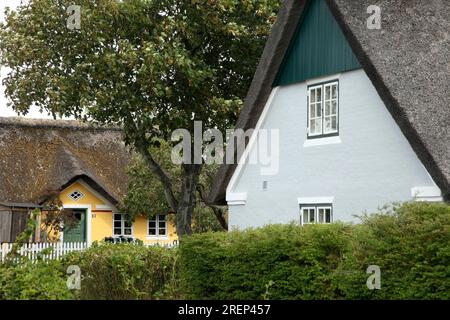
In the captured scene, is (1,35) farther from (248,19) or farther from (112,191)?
(112,191)

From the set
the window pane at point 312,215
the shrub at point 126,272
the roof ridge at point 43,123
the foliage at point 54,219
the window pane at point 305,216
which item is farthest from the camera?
the roof ridge at point 43,123

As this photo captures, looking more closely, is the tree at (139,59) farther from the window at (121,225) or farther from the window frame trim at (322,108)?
the window at (121,225)

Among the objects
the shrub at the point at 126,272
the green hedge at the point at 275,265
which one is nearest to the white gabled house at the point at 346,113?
the green hedge at the point at 275,265

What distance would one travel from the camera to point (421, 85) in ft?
53.5

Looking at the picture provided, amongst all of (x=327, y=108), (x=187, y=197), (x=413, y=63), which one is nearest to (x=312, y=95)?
(x=327, y=108)

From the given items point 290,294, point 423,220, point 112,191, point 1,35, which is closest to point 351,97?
point 290,294

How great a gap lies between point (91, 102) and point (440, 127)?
39.9 feet

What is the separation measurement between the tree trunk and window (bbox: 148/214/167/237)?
48.8ft

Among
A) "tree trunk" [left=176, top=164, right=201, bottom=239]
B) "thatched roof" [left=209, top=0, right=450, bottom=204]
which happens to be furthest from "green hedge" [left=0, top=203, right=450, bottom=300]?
"tree trunk" [left=176, top=164, right=201, bottom=239]

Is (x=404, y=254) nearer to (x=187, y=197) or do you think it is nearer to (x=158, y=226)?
(x=187, y=197)

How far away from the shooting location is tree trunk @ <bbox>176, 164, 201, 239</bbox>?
27.3m

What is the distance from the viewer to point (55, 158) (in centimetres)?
4150

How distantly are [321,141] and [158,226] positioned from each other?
82.4 ft

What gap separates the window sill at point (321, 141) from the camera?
18.1 m
